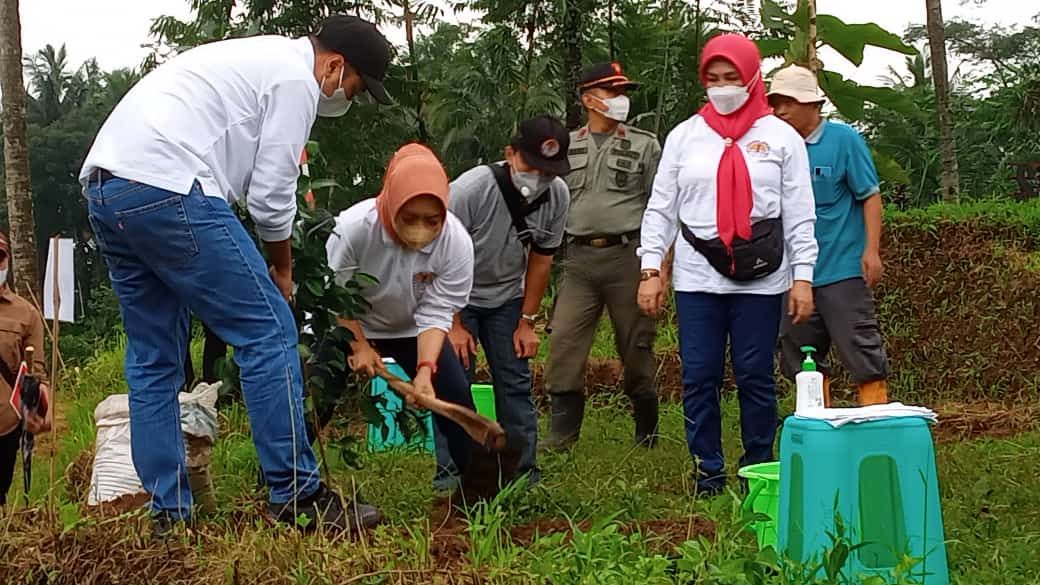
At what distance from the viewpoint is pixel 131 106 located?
3.20m

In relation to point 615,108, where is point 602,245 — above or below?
below

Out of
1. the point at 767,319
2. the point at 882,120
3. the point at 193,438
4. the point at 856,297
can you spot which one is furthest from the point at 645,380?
the point at 882,120

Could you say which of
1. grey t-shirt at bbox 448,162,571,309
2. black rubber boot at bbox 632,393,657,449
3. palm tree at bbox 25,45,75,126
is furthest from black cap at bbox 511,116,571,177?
palm tree at bbox 25,45,75,126

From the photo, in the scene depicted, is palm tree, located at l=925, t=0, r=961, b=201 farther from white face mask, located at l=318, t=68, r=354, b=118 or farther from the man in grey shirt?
white face mask, located at l=318, t=68, r=354, b=118

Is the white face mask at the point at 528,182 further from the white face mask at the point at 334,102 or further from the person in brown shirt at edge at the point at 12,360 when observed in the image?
the person in brown shirt at edge at the point at 12,360

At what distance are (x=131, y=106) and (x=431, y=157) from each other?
1.01 metres

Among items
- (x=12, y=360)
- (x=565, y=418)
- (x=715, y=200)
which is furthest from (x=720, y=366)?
(x=12, y=360)

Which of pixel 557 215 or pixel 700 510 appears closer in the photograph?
pixel 700 510

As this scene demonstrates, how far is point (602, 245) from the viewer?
18.5ft

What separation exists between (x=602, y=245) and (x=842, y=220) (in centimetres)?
109

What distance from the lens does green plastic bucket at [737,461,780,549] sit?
3.32m

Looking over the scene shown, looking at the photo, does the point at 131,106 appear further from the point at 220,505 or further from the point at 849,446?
the point at 849,446

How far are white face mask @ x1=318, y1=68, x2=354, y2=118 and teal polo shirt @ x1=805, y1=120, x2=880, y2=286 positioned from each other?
2.32 metres

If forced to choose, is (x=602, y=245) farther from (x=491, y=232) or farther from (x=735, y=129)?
(x=735, y=129)
